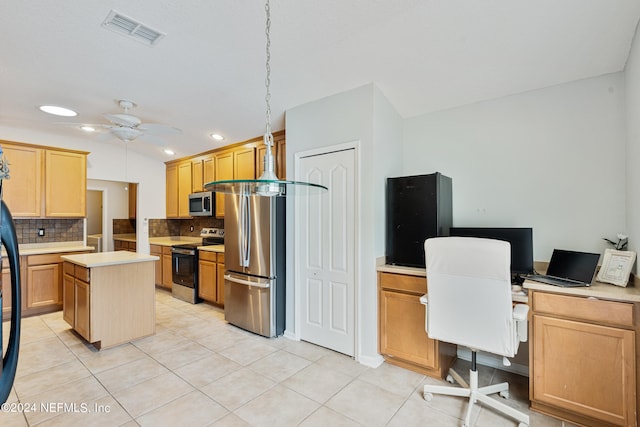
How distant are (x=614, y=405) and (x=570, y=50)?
2.37 m

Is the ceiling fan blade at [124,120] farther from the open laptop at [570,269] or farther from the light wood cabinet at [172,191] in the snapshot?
the open laptop at [570,269]

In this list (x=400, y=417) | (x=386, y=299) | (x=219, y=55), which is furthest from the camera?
(x=386, y=299)

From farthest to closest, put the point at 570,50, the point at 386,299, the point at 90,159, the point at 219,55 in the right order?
the point at 90,159 < the point at 386,299 < the point at 219,55 < the point at 570,50

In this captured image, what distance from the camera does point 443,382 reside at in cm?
254

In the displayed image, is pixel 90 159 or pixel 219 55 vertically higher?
pixel 219 55

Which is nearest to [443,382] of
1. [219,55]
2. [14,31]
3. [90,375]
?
[90,375]

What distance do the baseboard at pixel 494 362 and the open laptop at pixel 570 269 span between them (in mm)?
900

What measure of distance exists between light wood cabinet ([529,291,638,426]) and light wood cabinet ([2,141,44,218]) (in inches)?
227

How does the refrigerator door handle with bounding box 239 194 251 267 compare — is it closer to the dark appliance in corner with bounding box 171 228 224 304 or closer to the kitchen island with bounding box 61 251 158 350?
the kitchen island with bounding box 61 251 158 350

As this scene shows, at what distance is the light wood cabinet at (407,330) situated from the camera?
260 centimetres

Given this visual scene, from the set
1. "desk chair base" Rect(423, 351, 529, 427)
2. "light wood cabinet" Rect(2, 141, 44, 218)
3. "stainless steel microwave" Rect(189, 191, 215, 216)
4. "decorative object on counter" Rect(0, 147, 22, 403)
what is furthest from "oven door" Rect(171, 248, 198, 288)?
"decorative object on counter" Rect(0, 147, 22, 403)

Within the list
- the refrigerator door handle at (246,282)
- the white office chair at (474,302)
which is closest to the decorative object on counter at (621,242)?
the white office chair at (474,302)

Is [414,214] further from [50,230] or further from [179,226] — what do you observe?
[50,230]

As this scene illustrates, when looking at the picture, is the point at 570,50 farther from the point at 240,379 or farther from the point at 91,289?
the point at 91,289
